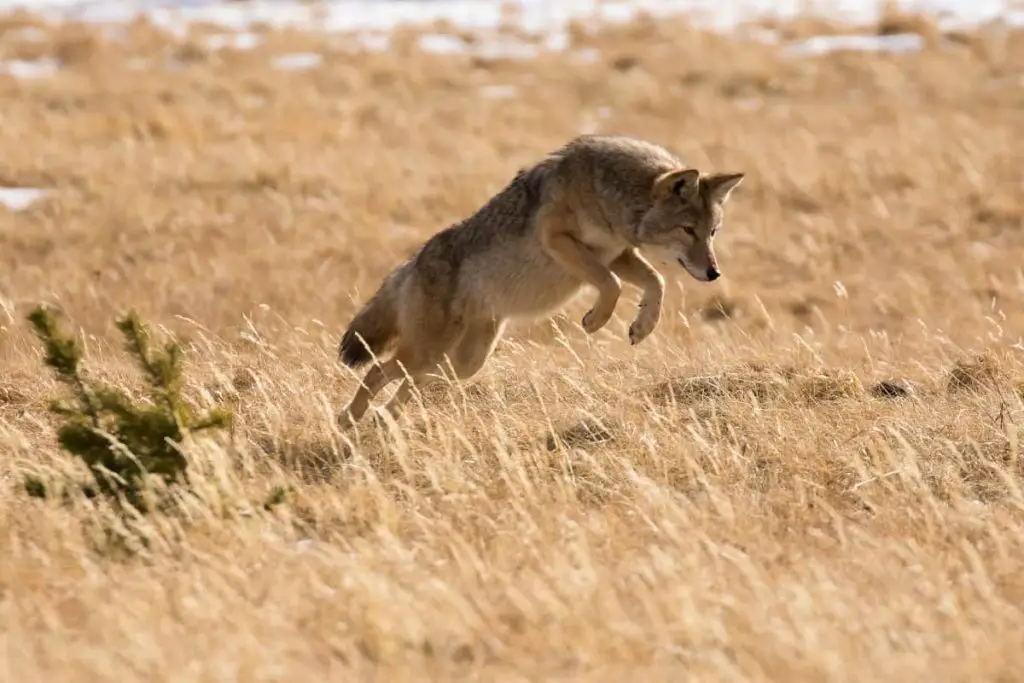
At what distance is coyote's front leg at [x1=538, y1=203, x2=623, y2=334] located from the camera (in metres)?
7.84

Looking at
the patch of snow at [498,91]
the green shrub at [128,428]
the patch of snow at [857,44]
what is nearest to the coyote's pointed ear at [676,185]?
the green shrub at [128,428]

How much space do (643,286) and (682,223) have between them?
410 mm

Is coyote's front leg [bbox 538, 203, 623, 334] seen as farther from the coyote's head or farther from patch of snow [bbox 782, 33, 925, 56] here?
patch of snow [bbox 782, 33, 925, 56]

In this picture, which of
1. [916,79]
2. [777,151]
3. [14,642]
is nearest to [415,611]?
[14,642]

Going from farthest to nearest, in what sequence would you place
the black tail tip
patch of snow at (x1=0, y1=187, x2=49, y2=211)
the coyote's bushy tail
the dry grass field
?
patch of snow at (x1=0, y1=187, x2=49, y2=211), the coyote's bushy tail, the black tail tip, the dry grass field

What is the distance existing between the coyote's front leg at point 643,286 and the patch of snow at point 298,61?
16050 millimetres

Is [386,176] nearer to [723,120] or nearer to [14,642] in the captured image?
[723,120]

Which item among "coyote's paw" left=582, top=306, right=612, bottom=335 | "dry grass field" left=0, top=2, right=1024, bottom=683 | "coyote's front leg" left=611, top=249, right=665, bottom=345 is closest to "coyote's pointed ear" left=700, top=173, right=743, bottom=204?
"coyote's front leg" left=611, top=249, right=665, bottom=345

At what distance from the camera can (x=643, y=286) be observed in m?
8.10

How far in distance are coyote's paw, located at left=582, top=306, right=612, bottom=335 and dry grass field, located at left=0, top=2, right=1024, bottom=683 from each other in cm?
29

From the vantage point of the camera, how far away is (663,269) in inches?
527

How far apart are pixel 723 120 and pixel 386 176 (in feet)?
19.2

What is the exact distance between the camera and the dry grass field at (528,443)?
4.73 m

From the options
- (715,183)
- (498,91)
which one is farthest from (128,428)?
(498,91)
